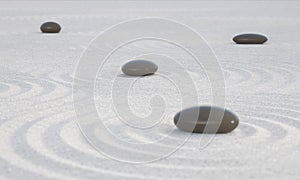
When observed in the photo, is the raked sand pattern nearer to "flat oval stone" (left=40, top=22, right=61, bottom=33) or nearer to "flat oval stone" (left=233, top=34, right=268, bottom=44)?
"flat oval stone" (left=233, top=34, right=268, bottom=44)

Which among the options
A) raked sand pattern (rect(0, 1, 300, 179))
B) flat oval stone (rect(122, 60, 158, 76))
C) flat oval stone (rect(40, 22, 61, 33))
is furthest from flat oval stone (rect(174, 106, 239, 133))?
flat oval stone (rect(40, 22, 61, 33))

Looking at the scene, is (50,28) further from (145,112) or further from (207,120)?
(207,120)

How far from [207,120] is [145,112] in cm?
83

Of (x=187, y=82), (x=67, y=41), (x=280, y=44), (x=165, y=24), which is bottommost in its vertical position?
(x=187, y=82)

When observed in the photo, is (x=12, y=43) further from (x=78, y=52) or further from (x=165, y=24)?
(x=165, y=24)

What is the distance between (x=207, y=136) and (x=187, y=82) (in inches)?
78.5

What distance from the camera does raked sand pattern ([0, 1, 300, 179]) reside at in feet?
10.1

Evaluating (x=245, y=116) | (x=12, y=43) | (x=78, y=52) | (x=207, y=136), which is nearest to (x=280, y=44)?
(x=78, y=52)

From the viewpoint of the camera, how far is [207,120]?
362 centimetres

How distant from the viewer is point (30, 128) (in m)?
3.88

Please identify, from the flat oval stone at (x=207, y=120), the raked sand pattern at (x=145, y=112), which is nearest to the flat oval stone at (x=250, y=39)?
the raked sand pattern at (x=145, y=112)

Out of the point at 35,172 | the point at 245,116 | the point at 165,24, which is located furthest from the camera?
the point at 165,24

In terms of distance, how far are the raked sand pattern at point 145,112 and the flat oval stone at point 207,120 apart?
0.06m

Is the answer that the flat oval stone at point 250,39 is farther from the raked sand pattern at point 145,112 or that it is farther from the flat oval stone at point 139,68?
the flat oval stone at point 139,68
